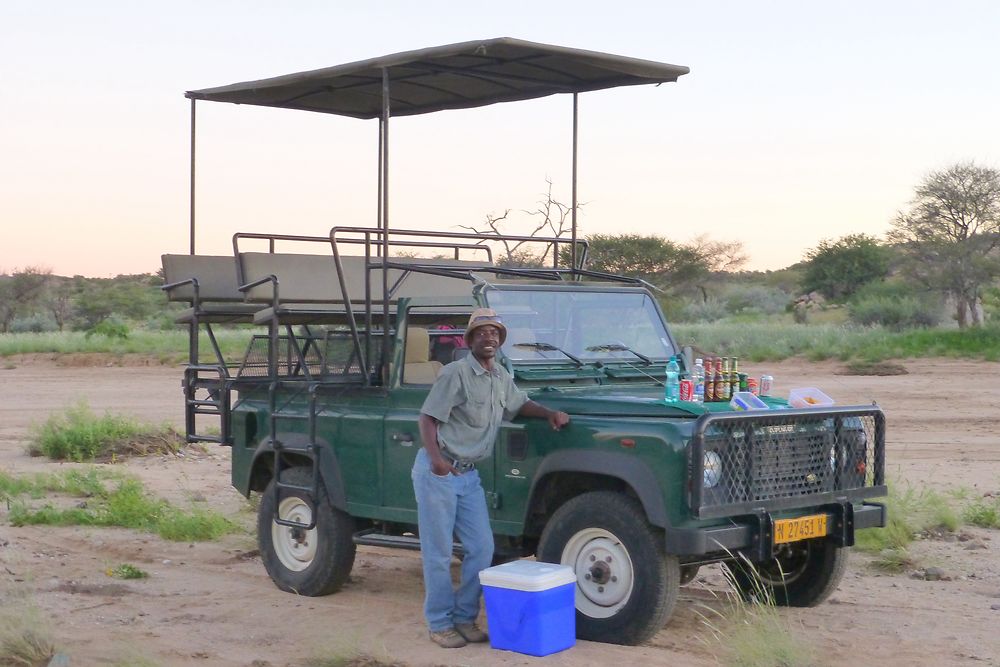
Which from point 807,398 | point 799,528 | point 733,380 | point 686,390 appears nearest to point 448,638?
point 686,390

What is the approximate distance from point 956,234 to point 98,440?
25675mm

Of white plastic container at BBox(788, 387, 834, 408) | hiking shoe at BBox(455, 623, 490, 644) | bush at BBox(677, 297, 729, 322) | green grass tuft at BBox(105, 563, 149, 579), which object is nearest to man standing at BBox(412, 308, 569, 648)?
hiking shoe at BBox(455, 623, 490, 644)

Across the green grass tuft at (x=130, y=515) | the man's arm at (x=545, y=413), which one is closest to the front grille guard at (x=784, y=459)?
the man's arm at (x=545, y=413)

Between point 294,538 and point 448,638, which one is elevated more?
point 294,538

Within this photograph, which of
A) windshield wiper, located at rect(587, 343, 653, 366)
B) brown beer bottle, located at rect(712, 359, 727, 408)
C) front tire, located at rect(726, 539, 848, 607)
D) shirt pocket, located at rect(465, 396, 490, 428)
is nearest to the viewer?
shirt pocket, located at rect(465, 396, 490, 428)

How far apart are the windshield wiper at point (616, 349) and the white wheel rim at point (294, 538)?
6.95ft

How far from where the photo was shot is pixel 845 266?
49594mm

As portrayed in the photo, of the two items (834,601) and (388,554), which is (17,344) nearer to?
(388,554)

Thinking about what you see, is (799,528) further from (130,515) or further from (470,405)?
(130,515)

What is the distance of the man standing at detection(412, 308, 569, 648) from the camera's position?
22.0 ft

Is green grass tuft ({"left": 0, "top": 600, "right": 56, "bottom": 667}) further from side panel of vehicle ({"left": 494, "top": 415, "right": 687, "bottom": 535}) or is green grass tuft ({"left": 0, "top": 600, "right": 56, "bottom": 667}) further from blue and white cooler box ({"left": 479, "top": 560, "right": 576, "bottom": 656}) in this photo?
side panel of vehicle ({"left": 494, "top": 415, "right": 687, "bottom": 535})

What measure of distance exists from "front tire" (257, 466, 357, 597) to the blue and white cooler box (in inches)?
67.0

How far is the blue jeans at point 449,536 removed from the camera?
6.82 metres

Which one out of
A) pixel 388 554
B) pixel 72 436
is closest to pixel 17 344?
pixel 72 436
